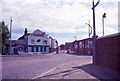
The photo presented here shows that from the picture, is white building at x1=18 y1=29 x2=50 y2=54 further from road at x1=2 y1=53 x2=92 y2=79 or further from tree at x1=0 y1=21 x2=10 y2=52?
road at x1=2 y1=53 x2=92 y2=79

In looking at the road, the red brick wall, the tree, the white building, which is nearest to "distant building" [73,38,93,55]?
the white building

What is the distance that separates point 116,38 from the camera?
70.2 ft

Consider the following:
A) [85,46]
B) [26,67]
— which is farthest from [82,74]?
[85,46]

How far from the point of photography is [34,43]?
89.9 m

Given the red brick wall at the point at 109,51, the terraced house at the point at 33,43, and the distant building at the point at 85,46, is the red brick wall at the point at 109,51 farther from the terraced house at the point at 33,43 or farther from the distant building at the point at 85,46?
the terraced house at the point at 33,43

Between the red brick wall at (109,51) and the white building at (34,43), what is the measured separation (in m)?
60.3

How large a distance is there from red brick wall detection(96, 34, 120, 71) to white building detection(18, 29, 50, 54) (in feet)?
198

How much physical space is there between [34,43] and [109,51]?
67.8 meters

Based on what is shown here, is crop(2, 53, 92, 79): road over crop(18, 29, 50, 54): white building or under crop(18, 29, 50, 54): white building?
under

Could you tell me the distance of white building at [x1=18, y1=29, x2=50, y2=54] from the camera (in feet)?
288

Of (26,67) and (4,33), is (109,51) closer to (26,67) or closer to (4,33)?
(26,67)

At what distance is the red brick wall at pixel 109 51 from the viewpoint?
21.2 m

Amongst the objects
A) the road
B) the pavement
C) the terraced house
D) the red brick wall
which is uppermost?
the terraced house

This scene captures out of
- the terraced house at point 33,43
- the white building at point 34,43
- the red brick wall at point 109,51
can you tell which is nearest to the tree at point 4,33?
the terraced house at point 33,43
